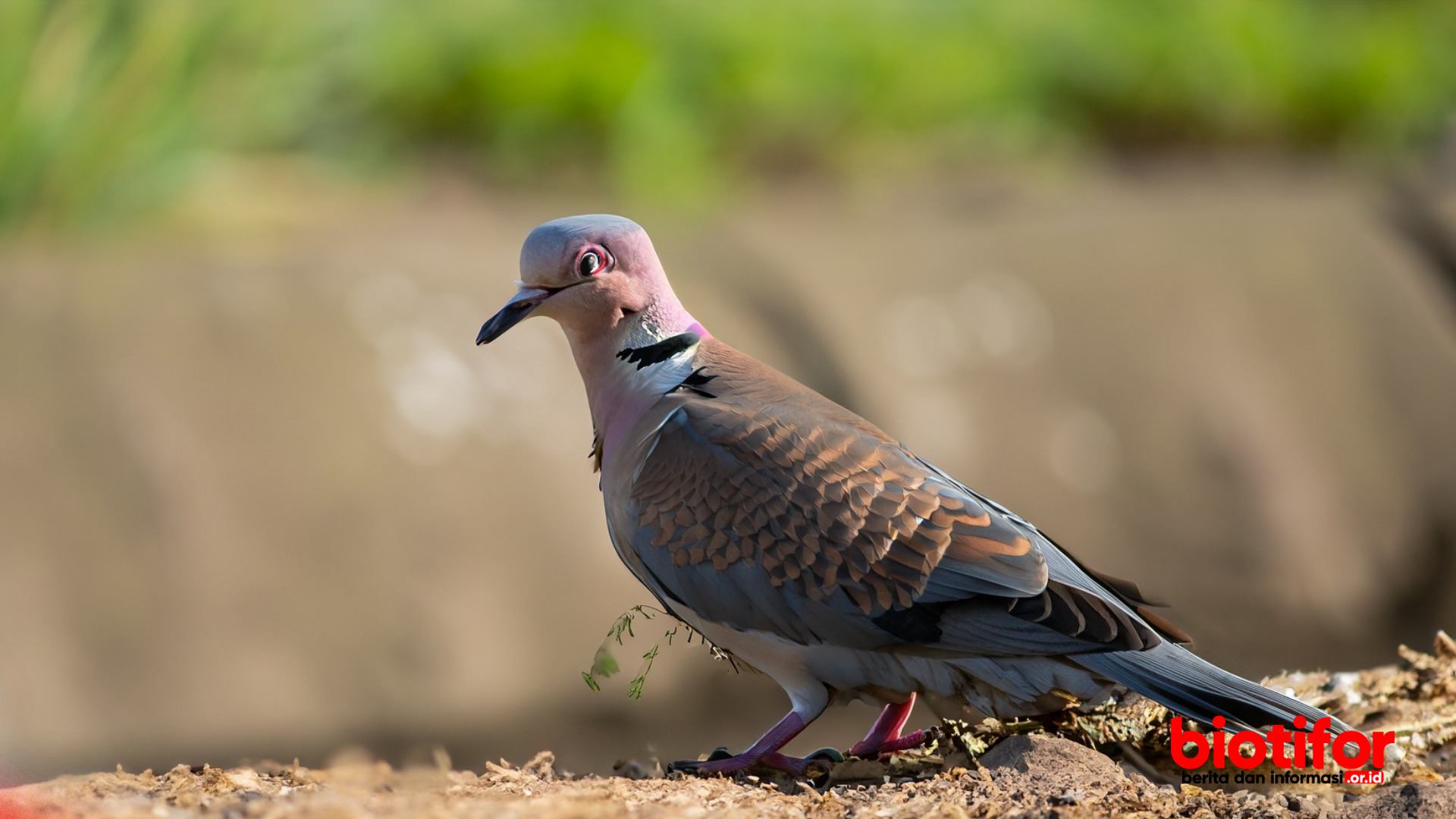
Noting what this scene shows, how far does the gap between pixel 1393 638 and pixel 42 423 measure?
660 cm

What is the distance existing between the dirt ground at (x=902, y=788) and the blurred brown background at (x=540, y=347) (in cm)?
237

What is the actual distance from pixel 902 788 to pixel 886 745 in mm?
213

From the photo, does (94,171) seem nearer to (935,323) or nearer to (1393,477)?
(935,323)

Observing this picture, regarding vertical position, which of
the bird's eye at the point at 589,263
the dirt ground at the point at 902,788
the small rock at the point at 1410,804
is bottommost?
the small rock at the point at 1410,804

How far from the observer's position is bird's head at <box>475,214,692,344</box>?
2.56 m

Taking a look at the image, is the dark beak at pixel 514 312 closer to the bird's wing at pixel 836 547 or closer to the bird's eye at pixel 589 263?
the bird's eye at pixel 589 263

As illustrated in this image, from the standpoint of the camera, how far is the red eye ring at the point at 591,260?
2.55 metres

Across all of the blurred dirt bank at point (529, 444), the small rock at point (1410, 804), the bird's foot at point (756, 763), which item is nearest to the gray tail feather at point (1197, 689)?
the small rock at point (1410, 804)

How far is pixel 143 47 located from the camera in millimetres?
7309

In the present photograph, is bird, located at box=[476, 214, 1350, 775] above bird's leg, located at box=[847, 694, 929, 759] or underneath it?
above

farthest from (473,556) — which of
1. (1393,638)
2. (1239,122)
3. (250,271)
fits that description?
(1239,122)

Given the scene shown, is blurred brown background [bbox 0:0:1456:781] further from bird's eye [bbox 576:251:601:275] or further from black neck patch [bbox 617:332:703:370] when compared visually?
bird's eye [bbox 576:251:601:275]

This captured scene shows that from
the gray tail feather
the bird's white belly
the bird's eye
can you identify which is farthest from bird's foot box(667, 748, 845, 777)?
the bird's eye

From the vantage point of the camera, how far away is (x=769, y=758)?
260cm
